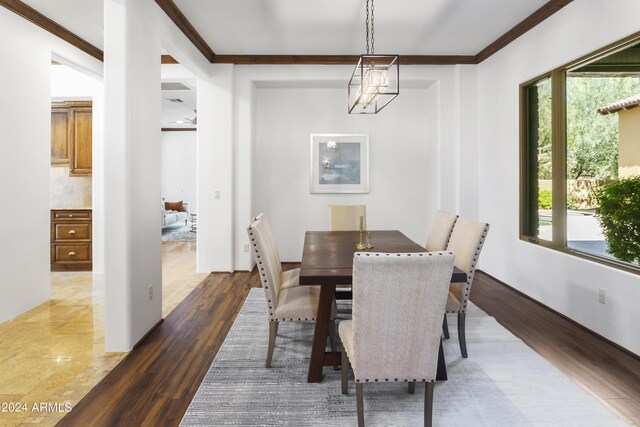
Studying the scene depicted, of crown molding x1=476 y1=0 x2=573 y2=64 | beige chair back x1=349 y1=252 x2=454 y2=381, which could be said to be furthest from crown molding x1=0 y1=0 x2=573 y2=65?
beige chair back x1=349 y1=252 x2=454 y2=381

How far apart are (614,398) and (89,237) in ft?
19.0

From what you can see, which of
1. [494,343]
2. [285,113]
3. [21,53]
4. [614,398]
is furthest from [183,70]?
[614,398]

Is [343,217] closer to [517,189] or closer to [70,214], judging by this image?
[517,189]

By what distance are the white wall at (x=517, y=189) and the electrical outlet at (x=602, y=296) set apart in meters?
0.03

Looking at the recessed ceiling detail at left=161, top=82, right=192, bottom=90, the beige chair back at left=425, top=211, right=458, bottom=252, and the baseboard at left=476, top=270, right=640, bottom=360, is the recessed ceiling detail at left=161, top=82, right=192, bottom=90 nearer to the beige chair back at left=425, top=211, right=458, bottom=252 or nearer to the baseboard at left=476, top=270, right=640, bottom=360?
the beige chair back at left=425, top=211, right=458, bottom=252

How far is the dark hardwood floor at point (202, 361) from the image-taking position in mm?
2041

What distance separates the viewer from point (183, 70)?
5.33 m

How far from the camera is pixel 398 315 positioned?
1.70m

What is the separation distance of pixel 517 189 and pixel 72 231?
18.8 feet

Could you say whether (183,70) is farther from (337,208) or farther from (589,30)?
(589,30)

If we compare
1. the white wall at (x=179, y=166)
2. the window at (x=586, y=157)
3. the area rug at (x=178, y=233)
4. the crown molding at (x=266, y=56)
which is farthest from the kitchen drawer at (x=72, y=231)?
the white wall at (x=179, y=166)

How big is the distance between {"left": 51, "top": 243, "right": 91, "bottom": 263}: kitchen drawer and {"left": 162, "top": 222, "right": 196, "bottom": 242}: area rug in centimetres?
295

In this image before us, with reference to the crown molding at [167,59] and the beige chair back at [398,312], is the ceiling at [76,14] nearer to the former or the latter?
the crown molding at [167,59]

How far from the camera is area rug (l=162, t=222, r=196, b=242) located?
844cm
